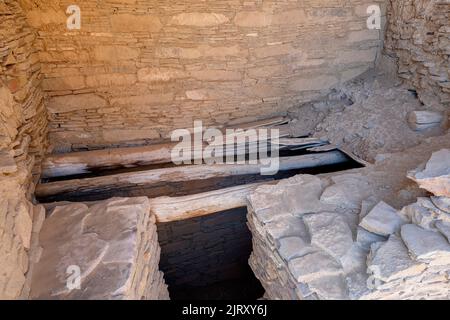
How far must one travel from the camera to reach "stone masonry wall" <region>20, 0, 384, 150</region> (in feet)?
10.6

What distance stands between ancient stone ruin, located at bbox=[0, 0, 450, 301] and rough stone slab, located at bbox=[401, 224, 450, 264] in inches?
0.4

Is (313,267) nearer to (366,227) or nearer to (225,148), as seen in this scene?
(366,227)

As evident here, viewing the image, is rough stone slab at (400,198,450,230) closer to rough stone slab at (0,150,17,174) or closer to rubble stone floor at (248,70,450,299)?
rubble stone floor at (248,70,450,299)

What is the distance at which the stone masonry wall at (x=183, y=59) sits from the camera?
10.6ft

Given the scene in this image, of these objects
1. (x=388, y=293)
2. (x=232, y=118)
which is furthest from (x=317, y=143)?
(x=388, y=293)

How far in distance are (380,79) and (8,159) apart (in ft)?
12.3

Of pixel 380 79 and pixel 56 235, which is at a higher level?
pixel 380 79

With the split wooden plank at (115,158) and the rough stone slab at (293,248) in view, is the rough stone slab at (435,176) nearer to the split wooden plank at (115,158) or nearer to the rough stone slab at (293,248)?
the rough stone slab at (293,248)

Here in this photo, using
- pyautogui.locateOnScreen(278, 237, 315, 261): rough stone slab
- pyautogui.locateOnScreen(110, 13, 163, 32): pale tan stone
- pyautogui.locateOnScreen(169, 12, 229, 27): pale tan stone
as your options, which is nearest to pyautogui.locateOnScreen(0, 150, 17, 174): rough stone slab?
pyautogui.locateOnScreen(110, 13, 163, 32): pale tan stone

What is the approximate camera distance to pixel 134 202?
8.59ft

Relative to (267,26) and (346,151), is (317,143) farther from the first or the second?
(267,26)

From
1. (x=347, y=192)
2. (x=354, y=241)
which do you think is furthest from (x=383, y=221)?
(x=347, y=192)
